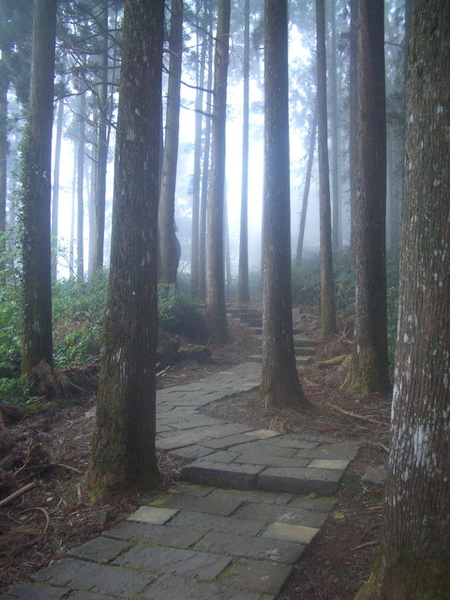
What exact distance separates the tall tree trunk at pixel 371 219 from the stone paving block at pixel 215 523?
13.6 ft

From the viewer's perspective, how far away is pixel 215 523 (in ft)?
12.3

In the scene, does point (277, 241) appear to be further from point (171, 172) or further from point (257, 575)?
point (171, 172)

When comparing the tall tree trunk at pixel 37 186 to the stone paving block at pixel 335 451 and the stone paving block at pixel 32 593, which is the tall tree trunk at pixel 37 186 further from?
the stone paving block at pixel 32 593

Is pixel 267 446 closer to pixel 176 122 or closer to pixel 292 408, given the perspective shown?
pixel 292 408

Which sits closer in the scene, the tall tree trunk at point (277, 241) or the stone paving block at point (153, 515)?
→ the stone paving block at point (153, 515)

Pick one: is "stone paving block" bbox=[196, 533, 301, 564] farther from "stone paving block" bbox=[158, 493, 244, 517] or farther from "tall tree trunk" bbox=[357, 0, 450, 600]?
"tall tree trunk" bbox=[357, 0, 450, 600]

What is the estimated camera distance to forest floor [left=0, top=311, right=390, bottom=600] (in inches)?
126

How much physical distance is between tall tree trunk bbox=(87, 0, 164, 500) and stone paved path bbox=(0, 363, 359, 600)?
0.52 meters

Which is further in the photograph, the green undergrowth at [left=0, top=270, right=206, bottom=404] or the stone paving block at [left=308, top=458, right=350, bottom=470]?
the green undergrowth at [left=0, top=270, right=206, bottom=404]

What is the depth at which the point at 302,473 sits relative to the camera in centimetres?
450

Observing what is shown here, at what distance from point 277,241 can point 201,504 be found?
3.80 m

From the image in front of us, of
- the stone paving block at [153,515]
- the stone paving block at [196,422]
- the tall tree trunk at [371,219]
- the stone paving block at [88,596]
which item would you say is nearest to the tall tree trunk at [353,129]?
the tall tree trunk at [371,219]

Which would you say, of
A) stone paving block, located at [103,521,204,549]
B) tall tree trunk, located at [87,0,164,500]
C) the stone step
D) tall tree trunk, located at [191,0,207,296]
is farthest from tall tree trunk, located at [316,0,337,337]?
stone paving block, located at [103,521,204,549]

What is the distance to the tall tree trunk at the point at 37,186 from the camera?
802cm
